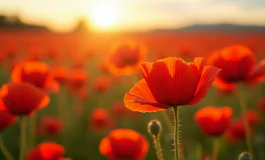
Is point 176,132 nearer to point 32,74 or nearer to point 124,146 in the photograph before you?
point 124,146

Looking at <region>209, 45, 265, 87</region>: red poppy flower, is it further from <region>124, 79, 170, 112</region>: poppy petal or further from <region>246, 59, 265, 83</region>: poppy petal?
<region>124, 79, 170, 112</region>: poppy petal

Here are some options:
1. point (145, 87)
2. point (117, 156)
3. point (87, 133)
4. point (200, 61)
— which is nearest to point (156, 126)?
point (145, 87)

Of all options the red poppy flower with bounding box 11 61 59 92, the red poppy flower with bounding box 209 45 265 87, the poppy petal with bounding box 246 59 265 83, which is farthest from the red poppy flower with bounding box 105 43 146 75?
the poppy petal with bounding box 246 59 265 83

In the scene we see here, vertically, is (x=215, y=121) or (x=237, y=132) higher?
(x=215, y=121)

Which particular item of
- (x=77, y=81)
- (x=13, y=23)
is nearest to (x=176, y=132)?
(x=77, y=81)

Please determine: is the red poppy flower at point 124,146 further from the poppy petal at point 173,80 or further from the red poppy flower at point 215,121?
the poppy petal at point 173,80

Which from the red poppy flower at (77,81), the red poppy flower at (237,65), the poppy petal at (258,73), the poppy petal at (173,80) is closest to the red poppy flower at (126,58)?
the red poppy flower at (237,65)

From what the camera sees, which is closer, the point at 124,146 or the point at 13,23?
the point at 124,146

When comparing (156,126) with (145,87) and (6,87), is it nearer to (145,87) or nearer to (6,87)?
(145,87)
